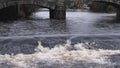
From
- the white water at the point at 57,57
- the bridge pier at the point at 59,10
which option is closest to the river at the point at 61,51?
the white water at the point at 57,57

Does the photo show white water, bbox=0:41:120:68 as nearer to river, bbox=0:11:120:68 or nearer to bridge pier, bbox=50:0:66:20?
river, bbox=0:11:120:68

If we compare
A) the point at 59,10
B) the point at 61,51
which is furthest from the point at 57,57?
the point at 59,10

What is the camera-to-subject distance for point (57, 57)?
1777 cm

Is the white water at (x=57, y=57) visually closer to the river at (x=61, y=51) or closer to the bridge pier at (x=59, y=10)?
the river at (x=61, y=51)

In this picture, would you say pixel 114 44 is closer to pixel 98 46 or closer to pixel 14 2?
pixel 98 46

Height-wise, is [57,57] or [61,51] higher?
[57,57]

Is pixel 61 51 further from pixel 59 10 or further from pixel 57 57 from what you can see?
pixel 59 10

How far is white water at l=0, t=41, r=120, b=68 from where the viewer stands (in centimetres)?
1675

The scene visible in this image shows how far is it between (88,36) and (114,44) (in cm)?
194

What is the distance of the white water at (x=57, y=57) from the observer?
54.9ft

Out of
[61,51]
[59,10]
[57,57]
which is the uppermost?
[57,57]

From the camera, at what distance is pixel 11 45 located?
2027 cm

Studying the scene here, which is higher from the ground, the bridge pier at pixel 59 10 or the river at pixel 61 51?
the river at pixel 61 51

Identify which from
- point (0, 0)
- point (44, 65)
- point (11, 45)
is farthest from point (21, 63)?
point (0, 0)
